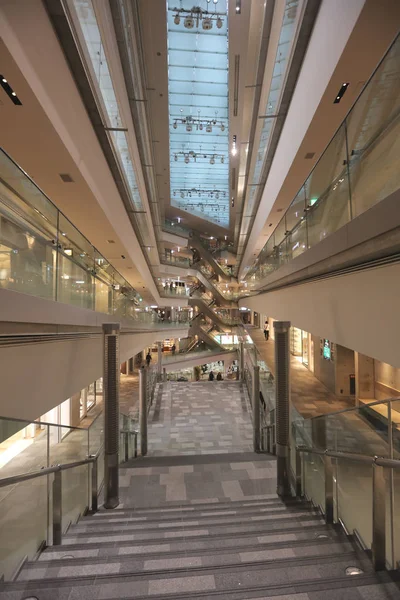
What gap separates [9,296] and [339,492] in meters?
4.00

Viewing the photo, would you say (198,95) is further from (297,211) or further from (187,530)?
(187,530)

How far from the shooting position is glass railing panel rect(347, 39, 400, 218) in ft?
9.23

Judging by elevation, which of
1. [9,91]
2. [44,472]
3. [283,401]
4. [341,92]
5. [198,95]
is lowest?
[44,472]

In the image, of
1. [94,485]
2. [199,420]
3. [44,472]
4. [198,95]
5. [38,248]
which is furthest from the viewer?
[198,95]

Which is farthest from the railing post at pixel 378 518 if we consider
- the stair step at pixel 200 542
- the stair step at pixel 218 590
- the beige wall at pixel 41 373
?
the beige wall at pixel 41 373

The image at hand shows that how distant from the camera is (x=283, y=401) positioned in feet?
18.1

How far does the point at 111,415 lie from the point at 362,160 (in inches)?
193

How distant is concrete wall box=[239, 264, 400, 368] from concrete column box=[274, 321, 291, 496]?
0.56 meters

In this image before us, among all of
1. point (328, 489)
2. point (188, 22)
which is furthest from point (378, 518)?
point (188, 22)

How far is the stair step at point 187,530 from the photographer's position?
3672mm

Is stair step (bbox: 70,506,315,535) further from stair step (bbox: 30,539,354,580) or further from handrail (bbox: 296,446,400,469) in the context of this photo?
stair step (bbox: 30,539,354,580)

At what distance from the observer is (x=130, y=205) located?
10.2 metres

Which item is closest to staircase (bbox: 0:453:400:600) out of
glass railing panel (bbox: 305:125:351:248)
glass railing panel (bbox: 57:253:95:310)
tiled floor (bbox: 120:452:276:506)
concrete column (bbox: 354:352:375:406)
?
tiled floor (bbox: 120:452:276:506)

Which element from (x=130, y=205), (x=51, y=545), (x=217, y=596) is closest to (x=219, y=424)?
(x=130, y=205)
